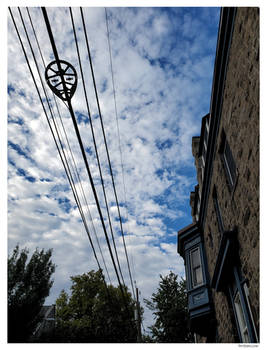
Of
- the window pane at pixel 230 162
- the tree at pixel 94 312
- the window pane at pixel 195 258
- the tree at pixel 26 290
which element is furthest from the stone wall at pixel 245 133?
the tree at pixel 94 312

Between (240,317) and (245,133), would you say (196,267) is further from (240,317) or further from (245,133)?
(245,133)

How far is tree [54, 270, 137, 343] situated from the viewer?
24.2 metres

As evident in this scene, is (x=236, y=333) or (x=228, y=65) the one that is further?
(x=236, y=333)

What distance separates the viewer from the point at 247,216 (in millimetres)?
5312

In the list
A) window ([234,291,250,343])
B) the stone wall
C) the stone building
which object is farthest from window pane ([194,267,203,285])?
window ([234,291,250,343])

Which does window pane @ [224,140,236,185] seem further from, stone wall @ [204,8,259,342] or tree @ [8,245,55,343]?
tree @ [8,245,55,343]

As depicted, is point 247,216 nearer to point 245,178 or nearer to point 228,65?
point 245,178

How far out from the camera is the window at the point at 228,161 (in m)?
6.70

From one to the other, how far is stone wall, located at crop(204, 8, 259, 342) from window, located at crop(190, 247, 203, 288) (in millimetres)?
4108

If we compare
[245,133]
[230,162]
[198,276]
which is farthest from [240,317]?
[245,133]
